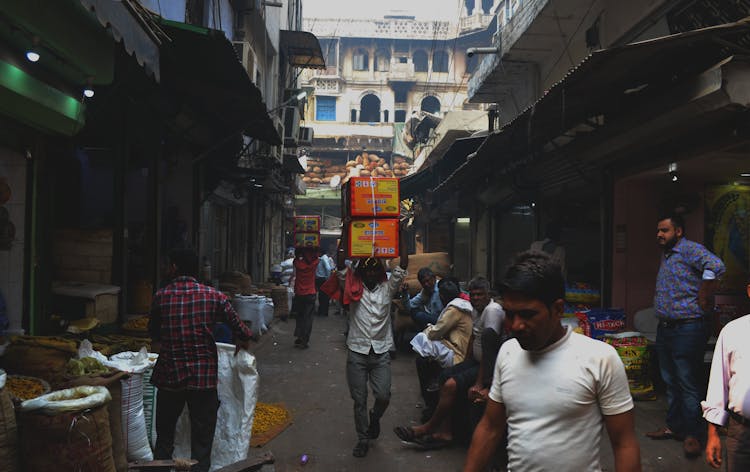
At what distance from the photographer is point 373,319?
516 cm

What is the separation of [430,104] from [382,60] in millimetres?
5347

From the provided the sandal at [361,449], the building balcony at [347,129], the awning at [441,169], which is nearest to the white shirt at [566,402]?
the sandal at [361,449]

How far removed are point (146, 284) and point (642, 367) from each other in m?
6.39

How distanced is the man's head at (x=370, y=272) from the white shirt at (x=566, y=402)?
3258 millimetres

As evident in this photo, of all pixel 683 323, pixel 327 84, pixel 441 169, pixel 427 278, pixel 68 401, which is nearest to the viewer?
pixel 68 401

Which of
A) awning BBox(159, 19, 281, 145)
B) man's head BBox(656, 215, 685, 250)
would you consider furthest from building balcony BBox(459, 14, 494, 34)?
man's head BBox(656, 215, 685, 250)

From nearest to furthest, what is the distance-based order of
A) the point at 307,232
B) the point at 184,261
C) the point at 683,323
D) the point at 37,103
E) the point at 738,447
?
the point at 738,447 < the point at 184,261 < the point at 37,103 < the point at 683,323 < the point at 307,232

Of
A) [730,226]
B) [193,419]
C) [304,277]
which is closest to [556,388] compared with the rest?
[193,419]

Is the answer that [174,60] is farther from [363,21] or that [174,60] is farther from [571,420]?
[363,21]

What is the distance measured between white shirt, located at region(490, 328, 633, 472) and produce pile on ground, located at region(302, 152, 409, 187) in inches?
1329

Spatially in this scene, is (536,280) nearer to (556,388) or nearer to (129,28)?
(556,388)

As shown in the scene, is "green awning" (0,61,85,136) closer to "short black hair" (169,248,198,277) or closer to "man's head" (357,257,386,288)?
"short black hair" (169,248,198,277)

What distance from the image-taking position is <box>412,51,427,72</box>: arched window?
4250 centimetres

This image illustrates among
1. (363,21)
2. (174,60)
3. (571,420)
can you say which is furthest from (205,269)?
(363,21)
